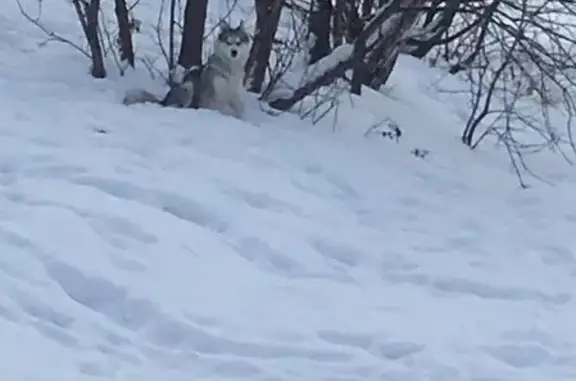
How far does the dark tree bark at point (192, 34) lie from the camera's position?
25.0ft

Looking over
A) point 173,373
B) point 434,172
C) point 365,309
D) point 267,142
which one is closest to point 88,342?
point 173,373

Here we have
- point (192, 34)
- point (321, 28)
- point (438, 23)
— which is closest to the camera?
point (192, 34)

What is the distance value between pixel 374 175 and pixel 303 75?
1.29m

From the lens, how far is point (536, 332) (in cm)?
491

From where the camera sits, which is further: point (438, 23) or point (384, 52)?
point (438, 23)

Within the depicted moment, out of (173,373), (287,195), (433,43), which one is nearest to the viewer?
(173,373)

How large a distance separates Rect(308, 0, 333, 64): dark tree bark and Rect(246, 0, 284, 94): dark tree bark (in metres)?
0.57

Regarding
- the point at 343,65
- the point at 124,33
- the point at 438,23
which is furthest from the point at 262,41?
the point at 438,23

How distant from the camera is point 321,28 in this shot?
27.6ft

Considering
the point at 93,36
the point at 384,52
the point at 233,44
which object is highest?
the point at 233,44

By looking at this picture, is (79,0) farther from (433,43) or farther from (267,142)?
(433,43)

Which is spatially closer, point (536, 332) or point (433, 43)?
point (536, 332)

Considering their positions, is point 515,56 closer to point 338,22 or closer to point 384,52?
point 384,52

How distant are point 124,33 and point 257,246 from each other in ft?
9.73
